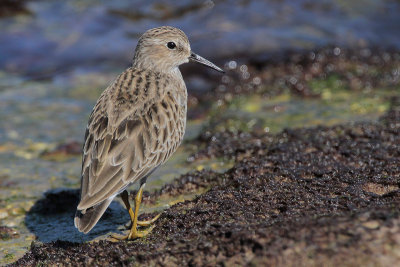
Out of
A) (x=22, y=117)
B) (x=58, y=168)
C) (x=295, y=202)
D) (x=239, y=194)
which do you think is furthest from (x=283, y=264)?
(x=22, y=117)

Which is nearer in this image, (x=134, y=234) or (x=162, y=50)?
(x=134, y=234)

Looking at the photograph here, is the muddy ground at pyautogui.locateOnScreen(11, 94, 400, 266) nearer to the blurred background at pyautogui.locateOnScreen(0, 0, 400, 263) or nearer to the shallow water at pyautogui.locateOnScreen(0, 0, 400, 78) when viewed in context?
the blurred background at pyautogui.locateOnScreen(0, 0, 400, 263)

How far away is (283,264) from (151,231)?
165cm

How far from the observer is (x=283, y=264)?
3467 mm

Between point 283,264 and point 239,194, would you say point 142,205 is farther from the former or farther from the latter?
point 283,264

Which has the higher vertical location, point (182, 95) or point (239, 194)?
point (182, 95)

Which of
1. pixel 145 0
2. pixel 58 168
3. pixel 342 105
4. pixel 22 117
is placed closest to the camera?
pixel 58 168

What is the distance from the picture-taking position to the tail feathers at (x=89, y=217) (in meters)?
4.61

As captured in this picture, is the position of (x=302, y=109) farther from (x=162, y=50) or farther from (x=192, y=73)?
(x=192, y=73)

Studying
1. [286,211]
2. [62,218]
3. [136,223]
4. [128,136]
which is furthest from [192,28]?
[286,211]

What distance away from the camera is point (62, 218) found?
599 cm

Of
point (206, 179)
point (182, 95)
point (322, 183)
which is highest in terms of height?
point (182, 95)

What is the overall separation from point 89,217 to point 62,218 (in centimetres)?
145

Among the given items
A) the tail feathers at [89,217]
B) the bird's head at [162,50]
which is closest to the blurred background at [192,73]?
the tail feathers at [89,217]
